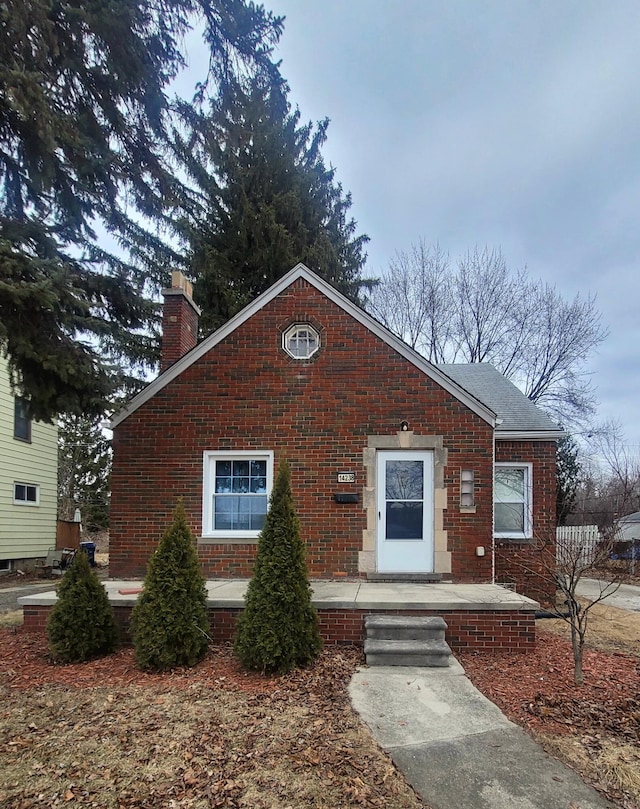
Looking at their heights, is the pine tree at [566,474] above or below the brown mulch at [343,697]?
above

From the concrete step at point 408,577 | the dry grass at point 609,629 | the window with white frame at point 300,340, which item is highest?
the window with white frame at point 300,340

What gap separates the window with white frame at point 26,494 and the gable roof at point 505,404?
1261 cm

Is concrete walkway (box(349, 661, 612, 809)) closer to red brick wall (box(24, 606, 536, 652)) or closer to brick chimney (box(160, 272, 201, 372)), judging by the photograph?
red brick wall (box(24, 606, 536, 652))

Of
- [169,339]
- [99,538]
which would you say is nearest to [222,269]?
[169,339]

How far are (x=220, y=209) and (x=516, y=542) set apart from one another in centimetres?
1502

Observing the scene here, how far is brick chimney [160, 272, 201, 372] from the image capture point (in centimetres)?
976

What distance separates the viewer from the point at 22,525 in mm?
15797

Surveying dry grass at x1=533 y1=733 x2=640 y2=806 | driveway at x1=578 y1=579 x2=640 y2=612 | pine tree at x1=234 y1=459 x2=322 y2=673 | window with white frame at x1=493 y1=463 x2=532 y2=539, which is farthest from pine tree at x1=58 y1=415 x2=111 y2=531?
dry grass at x1=533 y1=733 x2=640 y2=806

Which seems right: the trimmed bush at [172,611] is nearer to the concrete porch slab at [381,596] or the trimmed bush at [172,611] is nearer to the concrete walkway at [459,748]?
the concrete porch slab at [381,596]

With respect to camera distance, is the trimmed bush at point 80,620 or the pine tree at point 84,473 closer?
the trimmed bush at point 80,620

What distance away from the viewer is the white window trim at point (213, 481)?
8508mm

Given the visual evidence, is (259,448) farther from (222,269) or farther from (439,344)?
(439,344)

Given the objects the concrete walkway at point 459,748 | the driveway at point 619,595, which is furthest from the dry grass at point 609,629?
the concrete walkway at point 459,748

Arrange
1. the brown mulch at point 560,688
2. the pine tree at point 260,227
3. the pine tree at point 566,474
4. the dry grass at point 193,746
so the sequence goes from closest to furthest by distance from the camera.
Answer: the dry grass at point 193,746 → the brown mulch at point 560,688 → the pine tree at point 260,227 → the pine tree at point 566,474
